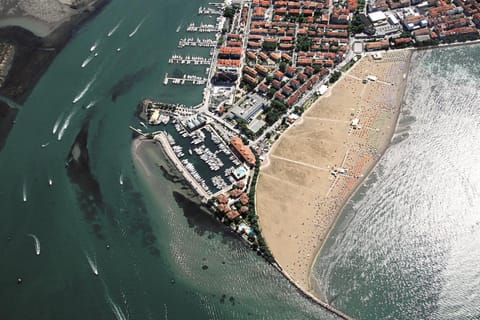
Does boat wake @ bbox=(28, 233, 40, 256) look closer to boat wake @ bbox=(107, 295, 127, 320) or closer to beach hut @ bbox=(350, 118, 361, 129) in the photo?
boat wake @ bbox=(107, 295, 127, 320)

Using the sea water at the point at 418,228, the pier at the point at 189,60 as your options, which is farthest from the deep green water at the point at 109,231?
the sea water at the point at 418,228

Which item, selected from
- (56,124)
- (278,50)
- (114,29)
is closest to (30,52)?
(114,29)

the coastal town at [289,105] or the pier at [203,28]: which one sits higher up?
the pier at [203,28]

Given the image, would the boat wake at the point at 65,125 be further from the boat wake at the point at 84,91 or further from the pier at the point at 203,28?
the pier at the point at 203,28

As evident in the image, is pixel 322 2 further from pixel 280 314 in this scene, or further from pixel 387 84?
pixel 280 314

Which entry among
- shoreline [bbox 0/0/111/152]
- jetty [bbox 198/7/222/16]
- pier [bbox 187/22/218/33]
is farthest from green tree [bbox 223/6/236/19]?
shoreline [bbox 0/0/111/152]

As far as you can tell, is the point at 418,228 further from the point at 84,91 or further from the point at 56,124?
the point at 84,91
